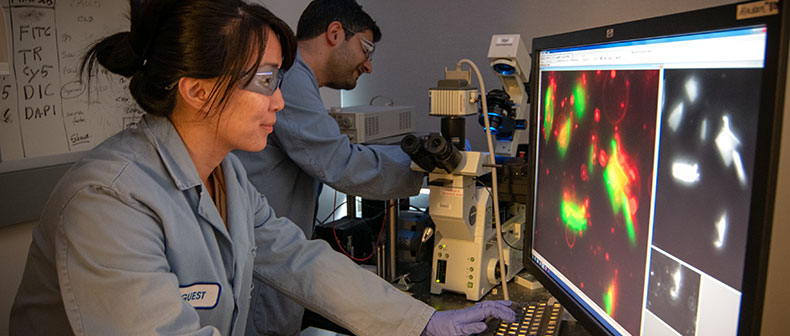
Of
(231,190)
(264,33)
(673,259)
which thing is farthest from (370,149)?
(673,259)

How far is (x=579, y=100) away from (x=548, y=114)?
13 cm

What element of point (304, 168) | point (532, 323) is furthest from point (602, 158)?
point (304, 168)

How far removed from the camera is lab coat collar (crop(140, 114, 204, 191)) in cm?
99

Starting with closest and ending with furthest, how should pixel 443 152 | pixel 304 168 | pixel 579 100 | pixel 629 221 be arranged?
pixel 629 221 → pixel 579 100 → pixel 443 152 → pixel 304 168

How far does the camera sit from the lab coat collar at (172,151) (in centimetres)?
99

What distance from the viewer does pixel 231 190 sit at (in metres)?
1.17

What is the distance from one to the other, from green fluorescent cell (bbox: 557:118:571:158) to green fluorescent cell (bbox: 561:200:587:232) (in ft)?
0.28

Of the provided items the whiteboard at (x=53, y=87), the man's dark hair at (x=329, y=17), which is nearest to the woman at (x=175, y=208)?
the whiteboard at (x=53, y=87)

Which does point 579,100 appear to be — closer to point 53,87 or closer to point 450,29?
point 53,87

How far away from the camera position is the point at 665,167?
662 millimetres

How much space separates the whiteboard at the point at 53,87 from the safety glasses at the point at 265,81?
2.48ft

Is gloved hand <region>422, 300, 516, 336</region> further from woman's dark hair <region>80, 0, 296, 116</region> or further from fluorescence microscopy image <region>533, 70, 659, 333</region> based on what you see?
woman's dark hair <region>80, 0, 296, 116</region>

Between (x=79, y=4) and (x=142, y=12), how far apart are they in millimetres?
→ 1079

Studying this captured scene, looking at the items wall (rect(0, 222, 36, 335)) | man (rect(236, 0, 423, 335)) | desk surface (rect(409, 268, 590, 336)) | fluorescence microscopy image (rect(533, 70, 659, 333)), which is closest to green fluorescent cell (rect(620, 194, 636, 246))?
fluorescence microscopy image (rect(533, 70, 659, 333))
